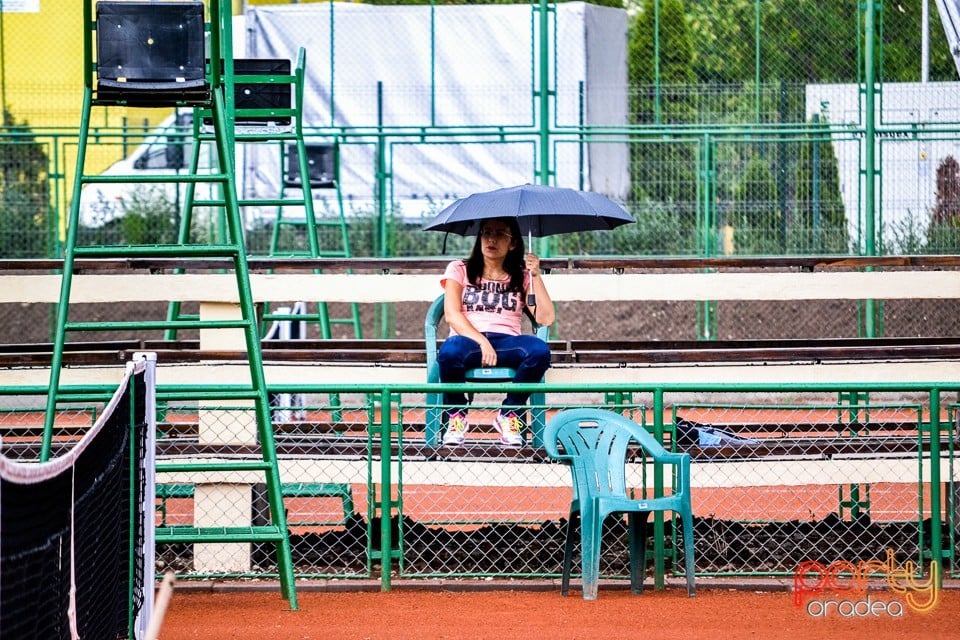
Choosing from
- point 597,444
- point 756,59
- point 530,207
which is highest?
point 756,59

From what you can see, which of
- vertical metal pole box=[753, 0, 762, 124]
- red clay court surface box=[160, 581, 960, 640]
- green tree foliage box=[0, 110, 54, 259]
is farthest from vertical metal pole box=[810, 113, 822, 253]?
green tree foliage box=[0, 110, 54, 259]

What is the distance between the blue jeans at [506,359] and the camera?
8.26 m

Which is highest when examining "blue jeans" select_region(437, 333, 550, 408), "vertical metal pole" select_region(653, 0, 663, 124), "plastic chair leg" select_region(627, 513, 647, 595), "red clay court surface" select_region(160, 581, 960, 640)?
"vertical metal pole" select_region(653, 0, 663, 124)

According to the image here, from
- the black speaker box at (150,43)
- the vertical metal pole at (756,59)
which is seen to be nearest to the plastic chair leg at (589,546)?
the black speaker box at (150,43)

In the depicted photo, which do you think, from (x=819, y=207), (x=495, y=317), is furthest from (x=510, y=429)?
(x=819, y=207)

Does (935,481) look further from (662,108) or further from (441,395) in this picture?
(662,108)

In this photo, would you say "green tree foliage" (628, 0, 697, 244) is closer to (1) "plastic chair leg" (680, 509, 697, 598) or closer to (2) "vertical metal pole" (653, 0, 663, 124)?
(2) "vertical metal pole" (653, 0, 663, 124)

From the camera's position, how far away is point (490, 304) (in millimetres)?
8672

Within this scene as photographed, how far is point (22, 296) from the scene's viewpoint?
9.34 m

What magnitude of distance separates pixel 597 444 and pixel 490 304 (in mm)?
1356

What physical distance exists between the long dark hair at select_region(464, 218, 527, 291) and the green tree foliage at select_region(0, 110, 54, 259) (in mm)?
8859

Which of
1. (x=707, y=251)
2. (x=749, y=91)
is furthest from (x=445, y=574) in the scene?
(x=749, y=91)

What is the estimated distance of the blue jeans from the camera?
8258 mm

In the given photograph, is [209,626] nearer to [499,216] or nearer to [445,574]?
[445,574]
